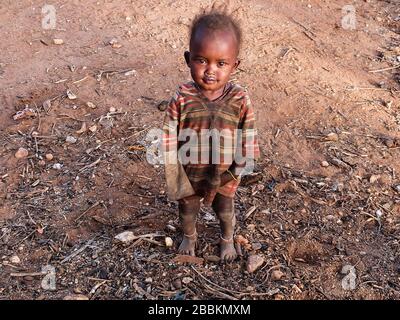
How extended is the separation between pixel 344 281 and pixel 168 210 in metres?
1.09

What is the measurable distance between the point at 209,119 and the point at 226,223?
0.66 meters

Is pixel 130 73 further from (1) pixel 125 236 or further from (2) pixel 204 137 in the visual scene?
(2) pixel 204 137

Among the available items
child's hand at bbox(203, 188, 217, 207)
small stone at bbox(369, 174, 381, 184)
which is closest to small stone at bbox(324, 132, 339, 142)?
small stone at bbox(369, 174, 381, 184)

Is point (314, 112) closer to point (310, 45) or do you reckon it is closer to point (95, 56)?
point (310, 45)

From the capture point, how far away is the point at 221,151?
2.11m

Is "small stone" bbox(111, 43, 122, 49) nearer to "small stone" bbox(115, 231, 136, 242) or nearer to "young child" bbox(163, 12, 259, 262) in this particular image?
"small stone" bbox(115, 231, 136, 242)

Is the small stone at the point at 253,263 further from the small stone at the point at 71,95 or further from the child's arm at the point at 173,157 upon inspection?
the small stone at the point at 71,95

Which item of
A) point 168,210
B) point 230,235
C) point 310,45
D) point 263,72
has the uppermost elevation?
point 310,45

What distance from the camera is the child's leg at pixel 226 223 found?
2.36 meters

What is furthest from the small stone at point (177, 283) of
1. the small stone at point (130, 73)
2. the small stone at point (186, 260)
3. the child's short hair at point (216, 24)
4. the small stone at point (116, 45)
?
the small stone at point (116, 45)

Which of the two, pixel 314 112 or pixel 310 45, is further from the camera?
pixel 310 45

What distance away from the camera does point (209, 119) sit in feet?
6.71

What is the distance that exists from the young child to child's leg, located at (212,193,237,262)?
0.22 ft
